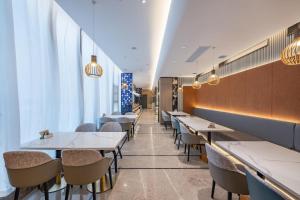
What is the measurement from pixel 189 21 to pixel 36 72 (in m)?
2.67

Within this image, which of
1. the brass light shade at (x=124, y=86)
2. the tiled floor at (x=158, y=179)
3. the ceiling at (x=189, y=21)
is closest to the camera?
the ceiling at (x=189, y=21)

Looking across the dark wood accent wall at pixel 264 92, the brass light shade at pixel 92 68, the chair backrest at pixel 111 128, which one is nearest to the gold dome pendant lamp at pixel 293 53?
the dark wood accent wall at pixel 264 92

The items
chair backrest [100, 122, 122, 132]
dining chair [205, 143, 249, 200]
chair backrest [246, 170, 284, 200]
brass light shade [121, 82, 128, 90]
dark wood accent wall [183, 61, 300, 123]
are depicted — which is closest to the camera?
chair backrest [246, 170, 284, 200]

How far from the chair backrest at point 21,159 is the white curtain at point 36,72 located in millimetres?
505

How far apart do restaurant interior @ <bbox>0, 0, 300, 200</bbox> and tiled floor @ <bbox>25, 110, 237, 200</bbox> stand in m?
0.02

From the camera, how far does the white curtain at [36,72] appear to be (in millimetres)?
2246

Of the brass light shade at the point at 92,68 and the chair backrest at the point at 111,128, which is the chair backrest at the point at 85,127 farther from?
the brass light shade at the point at 92,68

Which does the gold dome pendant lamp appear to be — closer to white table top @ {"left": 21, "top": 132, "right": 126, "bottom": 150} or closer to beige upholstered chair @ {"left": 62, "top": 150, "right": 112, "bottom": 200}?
white table top @ {"left": 21, "top": 132, "right": 126, "bottom": 150}

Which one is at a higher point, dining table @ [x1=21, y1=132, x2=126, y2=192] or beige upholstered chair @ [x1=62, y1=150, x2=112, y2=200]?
dining table @ [x1=21, y1=132, x2=126, y2=192]

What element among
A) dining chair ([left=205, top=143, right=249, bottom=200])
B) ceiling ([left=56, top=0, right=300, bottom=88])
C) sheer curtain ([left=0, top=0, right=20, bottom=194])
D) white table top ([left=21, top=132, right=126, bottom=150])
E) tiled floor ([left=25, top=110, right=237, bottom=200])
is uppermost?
ceiling ([left=56, top=0, right=300, bottom=88])

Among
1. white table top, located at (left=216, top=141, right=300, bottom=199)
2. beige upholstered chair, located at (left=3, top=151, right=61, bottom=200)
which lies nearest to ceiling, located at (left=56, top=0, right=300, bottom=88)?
white table top, located at (left=216, top=141, right=300, bottom=199)

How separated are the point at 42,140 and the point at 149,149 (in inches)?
112

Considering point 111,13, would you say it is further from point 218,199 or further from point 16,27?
point 218,199

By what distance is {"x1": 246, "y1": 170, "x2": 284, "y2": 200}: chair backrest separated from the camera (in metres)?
1.16
